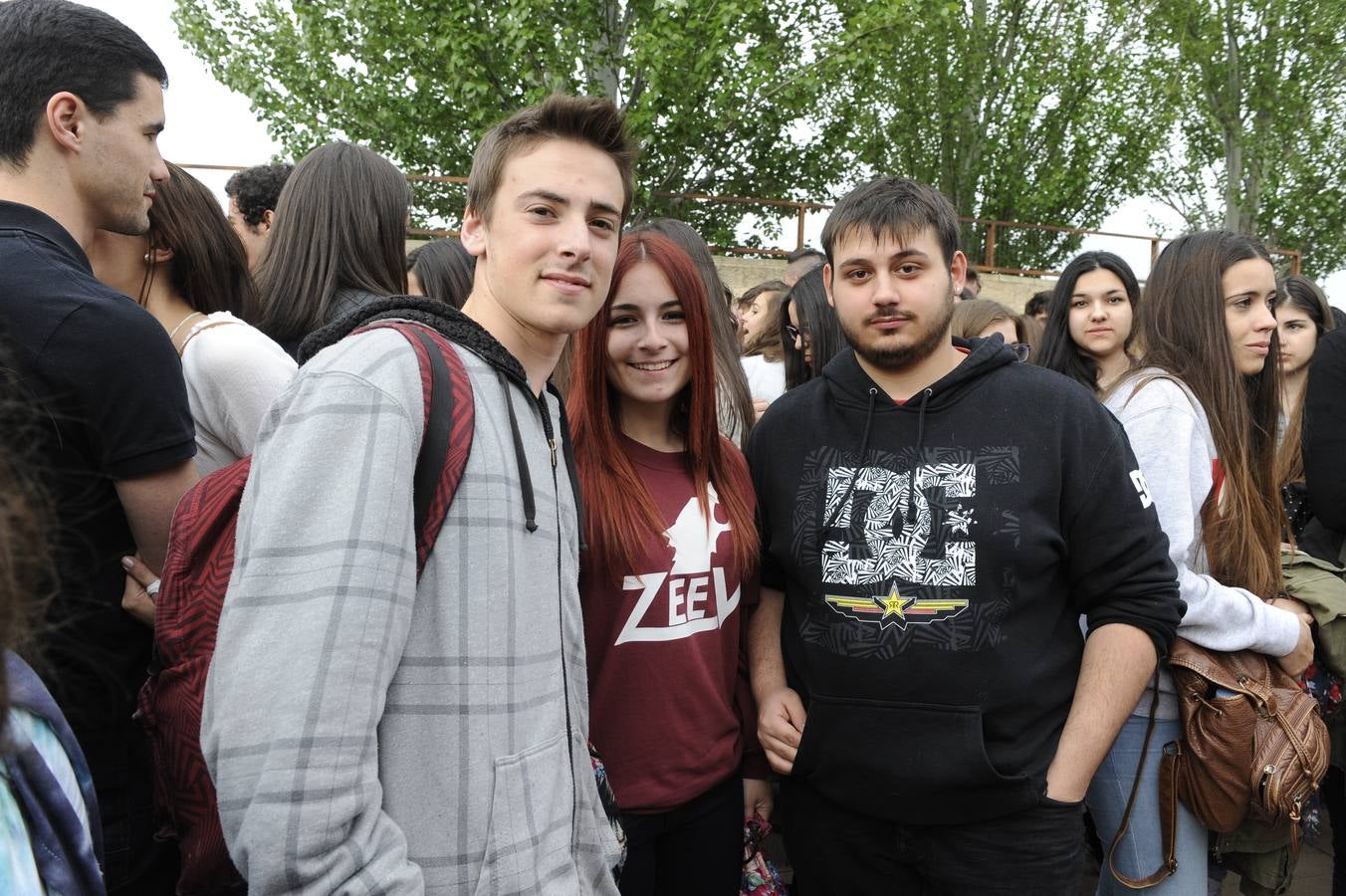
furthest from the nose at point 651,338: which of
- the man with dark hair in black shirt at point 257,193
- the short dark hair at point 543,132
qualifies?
the man with dark hair in black shirt at point 257,193

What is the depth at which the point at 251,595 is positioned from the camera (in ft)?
3.72

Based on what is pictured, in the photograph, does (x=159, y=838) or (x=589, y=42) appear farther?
(x=589, y=42)

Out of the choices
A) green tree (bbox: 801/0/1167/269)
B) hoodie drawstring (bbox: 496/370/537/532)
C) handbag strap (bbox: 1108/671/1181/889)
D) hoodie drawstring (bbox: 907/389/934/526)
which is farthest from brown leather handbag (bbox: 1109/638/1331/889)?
green tree (bbox: 801/0/1167/269)

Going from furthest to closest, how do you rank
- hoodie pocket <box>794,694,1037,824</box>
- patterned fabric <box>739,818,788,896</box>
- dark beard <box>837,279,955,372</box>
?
patterned fabric <box>739,818,788,896</box>, dark beard <box>837,279,955,372</box>, hoodie pocket <box>794,694,1037,824</box>

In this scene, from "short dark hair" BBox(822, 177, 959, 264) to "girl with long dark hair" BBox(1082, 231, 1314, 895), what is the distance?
2.54 feet

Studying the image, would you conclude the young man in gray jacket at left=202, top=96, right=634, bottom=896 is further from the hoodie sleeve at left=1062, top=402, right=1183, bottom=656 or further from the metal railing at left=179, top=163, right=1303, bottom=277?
the metal railing at left=179, top=163, right=1303, bottom=277

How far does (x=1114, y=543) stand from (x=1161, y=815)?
0.88m

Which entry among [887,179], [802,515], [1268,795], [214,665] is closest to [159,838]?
[214,665]

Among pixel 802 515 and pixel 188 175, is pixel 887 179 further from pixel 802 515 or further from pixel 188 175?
pixel 188 175

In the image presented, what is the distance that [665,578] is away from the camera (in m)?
2.16

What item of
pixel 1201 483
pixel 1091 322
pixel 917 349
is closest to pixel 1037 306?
pixel 1091 322

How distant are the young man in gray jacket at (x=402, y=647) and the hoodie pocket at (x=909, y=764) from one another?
76cm

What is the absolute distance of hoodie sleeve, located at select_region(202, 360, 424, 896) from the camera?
108 cm

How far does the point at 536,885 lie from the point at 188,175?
1.87 metres
